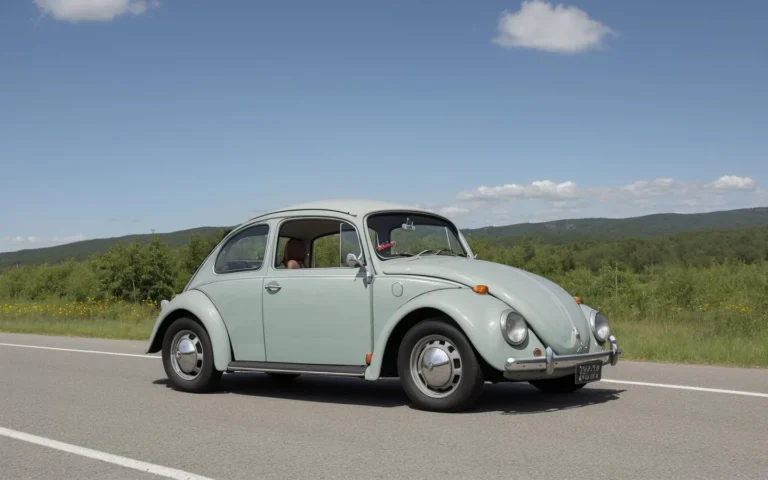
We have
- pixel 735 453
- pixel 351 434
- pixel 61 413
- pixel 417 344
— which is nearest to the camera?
pixel 735 453

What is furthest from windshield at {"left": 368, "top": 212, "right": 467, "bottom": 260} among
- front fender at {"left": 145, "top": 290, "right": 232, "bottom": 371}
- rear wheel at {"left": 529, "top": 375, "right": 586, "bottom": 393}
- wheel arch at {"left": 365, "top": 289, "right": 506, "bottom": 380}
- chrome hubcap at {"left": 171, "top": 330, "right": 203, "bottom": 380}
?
chrome hubcap at {"left": 171, "top": 330, "right": 203, "bottom": 380}

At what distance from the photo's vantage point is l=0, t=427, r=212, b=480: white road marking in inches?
180

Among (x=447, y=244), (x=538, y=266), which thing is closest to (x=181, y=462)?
(x=447, y=244)

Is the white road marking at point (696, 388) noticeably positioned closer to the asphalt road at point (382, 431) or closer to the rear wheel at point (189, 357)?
the asphalt road at point (382, 431)

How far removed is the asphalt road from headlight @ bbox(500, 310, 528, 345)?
0.62 m

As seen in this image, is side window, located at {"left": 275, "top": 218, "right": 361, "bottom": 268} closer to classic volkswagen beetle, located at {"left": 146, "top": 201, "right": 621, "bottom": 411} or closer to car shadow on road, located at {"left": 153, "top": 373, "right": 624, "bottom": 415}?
classic volkswagen beetle, located at {"left": 146, "top": 201, "right": 621, "bottom": 411}

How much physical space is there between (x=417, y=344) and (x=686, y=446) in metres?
2.26

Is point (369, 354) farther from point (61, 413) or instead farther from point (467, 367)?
point (61, 413)

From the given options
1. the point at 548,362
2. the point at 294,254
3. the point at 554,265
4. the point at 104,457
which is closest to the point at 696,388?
the point at 548,362

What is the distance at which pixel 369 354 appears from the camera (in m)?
6.83

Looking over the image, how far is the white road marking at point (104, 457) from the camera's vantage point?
15.0 ft

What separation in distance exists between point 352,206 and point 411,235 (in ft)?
2.10

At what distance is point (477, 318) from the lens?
6168 millimetres

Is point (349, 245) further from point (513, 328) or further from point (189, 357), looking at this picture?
point (189, 357)
